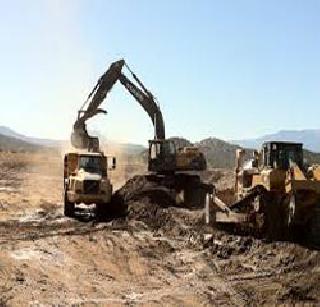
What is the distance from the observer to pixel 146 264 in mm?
15078

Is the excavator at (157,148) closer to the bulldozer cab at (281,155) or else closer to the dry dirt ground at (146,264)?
the dry dirt ground at (146,264)

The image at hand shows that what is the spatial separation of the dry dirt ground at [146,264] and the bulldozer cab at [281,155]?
2.42m

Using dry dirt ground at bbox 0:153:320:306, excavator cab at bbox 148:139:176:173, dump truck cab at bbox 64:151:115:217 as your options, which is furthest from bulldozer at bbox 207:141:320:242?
excavator cab at bbox 148:139:176:173

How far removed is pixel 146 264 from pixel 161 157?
41.0ft

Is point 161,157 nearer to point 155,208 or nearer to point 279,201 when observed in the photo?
point 155,208

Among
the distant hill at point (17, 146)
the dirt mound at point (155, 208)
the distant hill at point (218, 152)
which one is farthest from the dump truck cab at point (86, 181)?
the distant hill at point (17, 146)

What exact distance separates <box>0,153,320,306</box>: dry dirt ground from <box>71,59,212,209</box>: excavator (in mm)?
3570

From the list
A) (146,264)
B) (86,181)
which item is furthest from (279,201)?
(86,181)

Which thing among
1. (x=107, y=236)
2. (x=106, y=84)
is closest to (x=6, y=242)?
(x=107, y=236)

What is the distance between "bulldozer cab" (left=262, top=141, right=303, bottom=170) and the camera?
18.0m

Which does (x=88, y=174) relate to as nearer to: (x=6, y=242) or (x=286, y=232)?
(x=6, y=242)

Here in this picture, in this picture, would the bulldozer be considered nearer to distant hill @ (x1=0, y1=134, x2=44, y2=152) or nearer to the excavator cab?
the excavator cab

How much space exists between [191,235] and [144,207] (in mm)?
5471

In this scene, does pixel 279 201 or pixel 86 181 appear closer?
pixel 279 201
